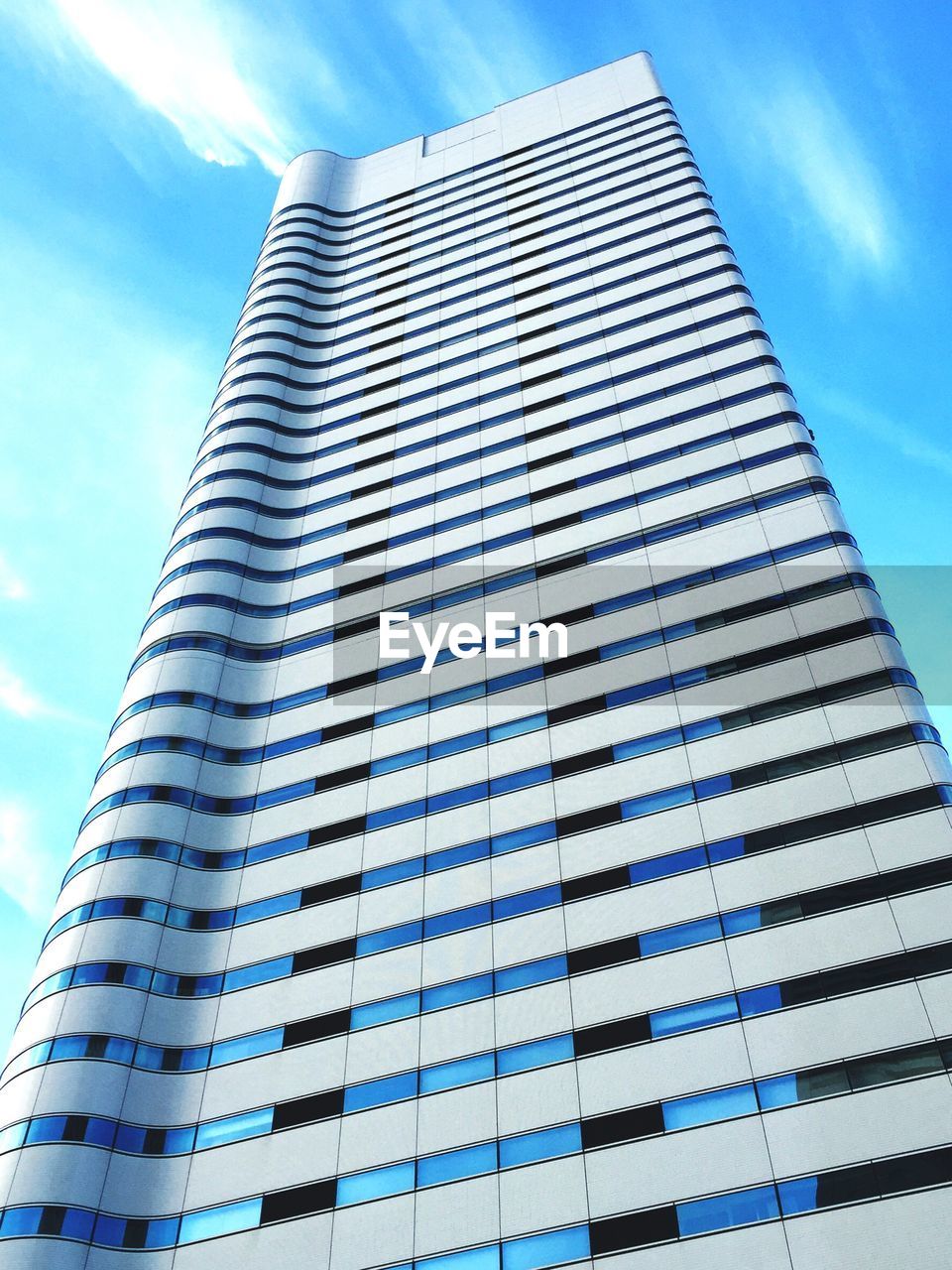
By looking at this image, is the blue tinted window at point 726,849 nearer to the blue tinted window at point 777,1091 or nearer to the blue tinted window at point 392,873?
the blue tinted window at point 777,1091

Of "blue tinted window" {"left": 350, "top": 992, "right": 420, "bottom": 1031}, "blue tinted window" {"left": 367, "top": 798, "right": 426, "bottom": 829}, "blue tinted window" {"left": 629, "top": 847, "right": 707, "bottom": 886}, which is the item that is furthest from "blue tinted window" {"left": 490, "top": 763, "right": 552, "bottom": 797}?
"blue tinted window" {"left": 350, "top": 992, "right": 420, "bottom": 1031}

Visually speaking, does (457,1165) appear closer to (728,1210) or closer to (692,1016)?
(728,1210)

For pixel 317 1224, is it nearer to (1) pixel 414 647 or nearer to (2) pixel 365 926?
(2) pixel 365 926

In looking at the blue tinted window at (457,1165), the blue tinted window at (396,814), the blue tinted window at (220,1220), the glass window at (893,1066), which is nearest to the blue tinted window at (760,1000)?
the glass window at (893,1066)

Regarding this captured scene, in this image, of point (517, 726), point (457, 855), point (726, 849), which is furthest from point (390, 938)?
point (726, 849)

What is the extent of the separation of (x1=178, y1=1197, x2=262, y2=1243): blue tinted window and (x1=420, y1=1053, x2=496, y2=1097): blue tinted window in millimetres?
6028

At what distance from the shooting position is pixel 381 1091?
31750mm

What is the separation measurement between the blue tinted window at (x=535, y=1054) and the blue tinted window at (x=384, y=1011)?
12.3 ft

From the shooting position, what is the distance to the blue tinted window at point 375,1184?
96.5 ft

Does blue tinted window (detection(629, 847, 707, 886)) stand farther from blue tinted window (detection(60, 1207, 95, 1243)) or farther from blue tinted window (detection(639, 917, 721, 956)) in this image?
blue tinted window (detection(60, 1207, 95, 1243))

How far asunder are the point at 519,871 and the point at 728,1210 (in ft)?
42.7

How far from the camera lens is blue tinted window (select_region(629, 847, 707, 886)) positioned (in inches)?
1355

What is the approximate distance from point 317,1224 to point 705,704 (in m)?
22.2

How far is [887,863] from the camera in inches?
1257
